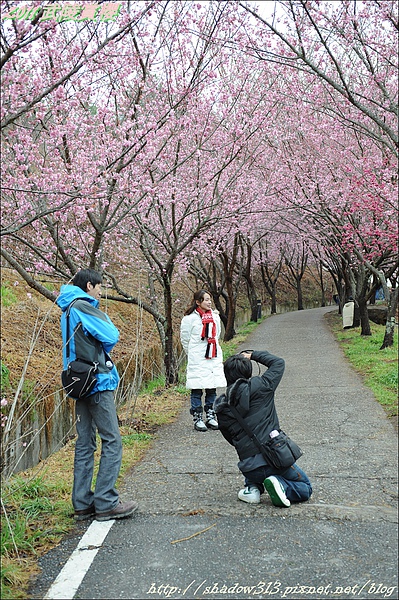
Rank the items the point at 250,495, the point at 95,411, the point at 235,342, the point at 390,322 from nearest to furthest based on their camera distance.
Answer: the point at 95,411 < the point at 250,495 < the point at 390,322 < the point at 235,342

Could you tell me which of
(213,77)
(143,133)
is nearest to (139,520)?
(143,133)

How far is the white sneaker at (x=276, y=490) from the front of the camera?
4148mm

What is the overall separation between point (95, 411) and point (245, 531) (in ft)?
4.30

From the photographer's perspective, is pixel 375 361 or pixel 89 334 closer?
pixel 89 334

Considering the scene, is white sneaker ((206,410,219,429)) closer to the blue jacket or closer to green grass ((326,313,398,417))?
green grass ((326,313,398,417))

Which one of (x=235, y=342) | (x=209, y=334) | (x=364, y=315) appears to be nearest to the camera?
(x=209, y=334)

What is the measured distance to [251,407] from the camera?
439 cm

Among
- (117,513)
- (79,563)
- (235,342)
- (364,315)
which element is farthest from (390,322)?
(79,563)

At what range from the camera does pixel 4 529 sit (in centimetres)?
386

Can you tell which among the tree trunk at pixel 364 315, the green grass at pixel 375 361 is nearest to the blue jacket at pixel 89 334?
the green grass at pixel 375 361

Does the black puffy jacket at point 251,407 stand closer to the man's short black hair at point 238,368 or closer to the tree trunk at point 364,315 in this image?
the man's short black hair at point 238,368

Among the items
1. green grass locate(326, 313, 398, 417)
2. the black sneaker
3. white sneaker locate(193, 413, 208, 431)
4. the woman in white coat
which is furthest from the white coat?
the black sneaker

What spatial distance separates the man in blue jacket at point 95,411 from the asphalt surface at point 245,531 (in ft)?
0.68

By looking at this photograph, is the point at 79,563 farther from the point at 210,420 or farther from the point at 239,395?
the point at 210,420
